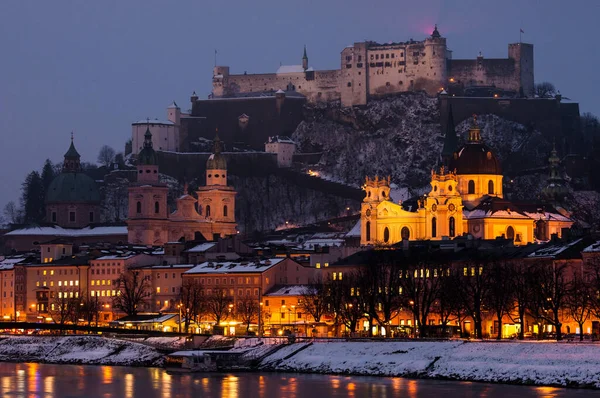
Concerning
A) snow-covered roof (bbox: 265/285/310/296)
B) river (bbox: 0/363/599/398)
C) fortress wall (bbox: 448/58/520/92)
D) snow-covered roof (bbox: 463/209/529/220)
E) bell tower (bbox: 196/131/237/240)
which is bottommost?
river (bbox: 0/363/599/398)

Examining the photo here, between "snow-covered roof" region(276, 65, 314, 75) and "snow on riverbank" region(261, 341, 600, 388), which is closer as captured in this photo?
"snow on riverbank" region(261, 341, 600, 388)

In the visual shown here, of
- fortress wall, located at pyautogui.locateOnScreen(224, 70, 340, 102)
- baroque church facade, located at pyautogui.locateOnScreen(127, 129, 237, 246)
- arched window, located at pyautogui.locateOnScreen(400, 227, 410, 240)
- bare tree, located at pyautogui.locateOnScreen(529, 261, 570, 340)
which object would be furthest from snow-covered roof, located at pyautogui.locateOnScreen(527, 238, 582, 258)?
fortress wall, located at pyautogui.locateOnScreen(224, 70, 340, 102)

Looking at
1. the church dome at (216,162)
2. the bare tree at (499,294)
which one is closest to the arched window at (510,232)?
the church dome at (216,162)

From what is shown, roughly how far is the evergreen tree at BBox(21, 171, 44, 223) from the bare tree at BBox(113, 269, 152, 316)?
2294 inches

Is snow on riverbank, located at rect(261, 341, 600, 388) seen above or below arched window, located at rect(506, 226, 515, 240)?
below

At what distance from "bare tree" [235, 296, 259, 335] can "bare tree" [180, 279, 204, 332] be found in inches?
84.9

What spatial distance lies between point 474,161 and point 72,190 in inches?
1758

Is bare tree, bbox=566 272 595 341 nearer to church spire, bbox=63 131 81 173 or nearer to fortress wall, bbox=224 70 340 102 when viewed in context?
church spire, bbox=63 131 81 173

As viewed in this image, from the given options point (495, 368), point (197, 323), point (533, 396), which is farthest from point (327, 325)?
point (533, 396)

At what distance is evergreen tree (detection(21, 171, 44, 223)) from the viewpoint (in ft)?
598

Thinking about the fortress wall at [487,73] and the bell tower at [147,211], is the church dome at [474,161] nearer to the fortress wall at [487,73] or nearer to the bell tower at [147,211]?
the bell tower at [147,211]

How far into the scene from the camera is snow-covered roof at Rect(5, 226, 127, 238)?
160m

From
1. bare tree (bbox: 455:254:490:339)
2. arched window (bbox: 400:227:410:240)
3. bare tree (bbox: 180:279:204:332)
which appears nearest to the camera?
bare tree (bbox: 455:254:490:339)

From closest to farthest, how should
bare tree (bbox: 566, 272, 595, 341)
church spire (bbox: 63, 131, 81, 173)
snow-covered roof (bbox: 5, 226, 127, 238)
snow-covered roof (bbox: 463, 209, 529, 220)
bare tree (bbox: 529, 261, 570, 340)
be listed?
bare tree (bbox: 566, 272, 595, 341), bare tree (bbox: 529, 261, 570, 340), snow-covered roof (bbox: 463, 209, 529, 220), snow-covered roof (bbox: 5, 226, 127, 238), church spire (bbox: 63, 131, 81, 173)
